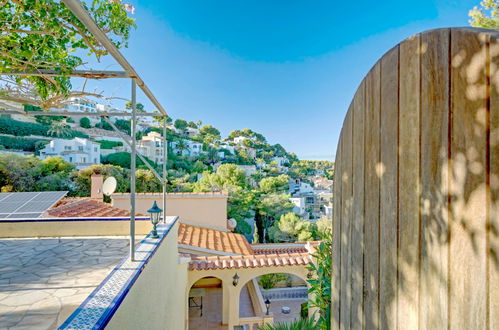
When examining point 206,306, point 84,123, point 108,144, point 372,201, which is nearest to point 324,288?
point 372,201

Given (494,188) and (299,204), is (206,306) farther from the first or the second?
→ (299,204)

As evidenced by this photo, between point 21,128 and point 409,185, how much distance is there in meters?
38.3

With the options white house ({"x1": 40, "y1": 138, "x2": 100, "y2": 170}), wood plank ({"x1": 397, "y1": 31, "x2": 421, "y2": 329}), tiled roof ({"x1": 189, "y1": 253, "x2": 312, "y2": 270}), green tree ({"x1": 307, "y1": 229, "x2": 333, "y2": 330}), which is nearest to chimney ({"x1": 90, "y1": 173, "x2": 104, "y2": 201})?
tiled roof ({"x1": 189, "y1": 253, "x2": 312, "y2": 270})

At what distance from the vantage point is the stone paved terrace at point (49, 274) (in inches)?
93.7

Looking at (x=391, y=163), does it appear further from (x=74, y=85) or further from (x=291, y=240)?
(x=291, y=240)

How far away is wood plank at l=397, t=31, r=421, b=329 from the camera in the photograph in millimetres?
1090

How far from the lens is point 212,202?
10.9 metres

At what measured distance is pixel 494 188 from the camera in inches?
30.8

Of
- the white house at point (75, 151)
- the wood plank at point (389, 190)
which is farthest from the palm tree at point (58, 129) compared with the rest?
the wood plank at point (389, 190)

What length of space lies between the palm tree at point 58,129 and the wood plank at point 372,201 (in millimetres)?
36917

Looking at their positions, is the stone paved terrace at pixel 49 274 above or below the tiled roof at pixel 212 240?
above

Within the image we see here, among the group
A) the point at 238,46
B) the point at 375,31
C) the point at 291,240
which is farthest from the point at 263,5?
the point at 291,240

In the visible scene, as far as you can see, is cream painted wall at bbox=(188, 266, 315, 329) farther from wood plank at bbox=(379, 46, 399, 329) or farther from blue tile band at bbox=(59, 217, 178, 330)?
wood plank at bbox=(379, 46, 399, 329)

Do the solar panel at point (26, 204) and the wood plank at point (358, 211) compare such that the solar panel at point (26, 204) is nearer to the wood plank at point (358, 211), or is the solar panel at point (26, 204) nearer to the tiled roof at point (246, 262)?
the tiled roof at point (246, 262)
